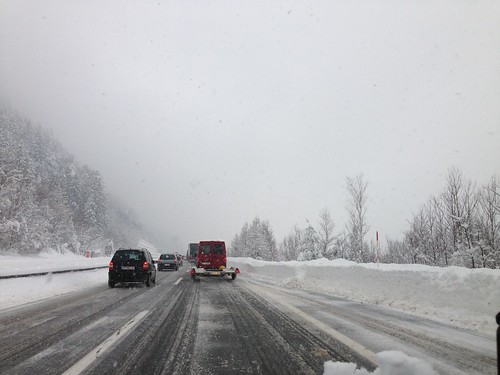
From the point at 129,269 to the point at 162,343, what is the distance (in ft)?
37.5

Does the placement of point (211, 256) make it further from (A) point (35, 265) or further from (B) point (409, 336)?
(B) point (409, 336)

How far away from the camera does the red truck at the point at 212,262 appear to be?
67.7 feet

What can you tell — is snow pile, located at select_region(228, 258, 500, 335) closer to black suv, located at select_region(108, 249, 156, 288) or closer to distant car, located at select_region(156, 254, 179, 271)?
black suv, located at select_region(108, 249, 156, 288)

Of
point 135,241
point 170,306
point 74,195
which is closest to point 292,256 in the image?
point 74,195

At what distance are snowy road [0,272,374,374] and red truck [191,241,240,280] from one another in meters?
12.5

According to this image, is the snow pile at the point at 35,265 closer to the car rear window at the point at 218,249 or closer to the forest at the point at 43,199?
the car rear window at the point at 218,249

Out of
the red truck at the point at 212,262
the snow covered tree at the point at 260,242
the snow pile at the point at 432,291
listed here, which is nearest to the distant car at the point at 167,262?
the red truck at the point at 212,262

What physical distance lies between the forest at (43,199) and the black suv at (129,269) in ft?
125

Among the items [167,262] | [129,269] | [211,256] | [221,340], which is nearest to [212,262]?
[211,256]

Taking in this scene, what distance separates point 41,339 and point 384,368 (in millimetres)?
5133

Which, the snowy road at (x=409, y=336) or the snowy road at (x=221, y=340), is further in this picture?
the snowy road at (x=409, y=336)

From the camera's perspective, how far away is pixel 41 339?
5.36 metres

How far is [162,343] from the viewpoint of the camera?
16.4 feet

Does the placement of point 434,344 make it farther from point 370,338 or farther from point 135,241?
point 135,241
